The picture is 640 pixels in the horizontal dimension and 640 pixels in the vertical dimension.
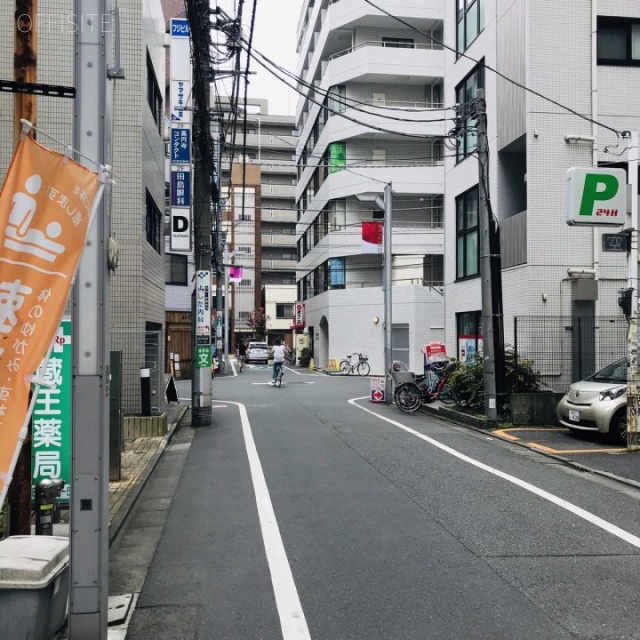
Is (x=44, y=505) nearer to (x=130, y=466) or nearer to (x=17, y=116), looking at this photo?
(x=17, y=116)

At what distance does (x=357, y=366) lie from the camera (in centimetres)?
3481

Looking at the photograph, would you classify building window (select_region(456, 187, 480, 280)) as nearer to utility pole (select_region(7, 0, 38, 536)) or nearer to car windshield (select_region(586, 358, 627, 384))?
car windshield (select_region(586, 358, 627, 384))

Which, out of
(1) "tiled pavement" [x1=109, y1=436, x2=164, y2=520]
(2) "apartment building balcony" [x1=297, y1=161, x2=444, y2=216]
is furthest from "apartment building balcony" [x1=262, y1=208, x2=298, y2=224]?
(1) "tiled pavement" [x1=109, y1=436, x2=164, y2=520]

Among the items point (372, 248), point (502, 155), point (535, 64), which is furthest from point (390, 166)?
point (535, 64)

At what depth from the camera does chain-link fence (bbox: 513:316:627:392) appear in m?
15.2

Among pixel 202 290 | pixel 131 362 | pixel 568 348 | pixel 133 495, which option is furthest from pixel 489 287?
pixel 133 495

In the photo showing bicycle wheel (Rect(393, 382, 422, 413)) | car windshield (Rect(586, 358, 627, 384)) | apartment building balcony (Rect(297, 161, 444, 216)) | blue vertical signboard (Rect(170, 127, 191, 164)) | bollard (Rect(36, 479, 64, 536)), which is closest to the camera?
bollard (Rect(36, 479, 64, 536))

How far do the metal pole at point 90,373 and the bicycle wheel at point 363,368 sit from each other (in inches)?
1223

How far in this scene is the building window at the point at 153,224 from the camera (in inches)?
576

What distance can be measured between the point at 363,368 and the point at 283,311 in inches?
1139

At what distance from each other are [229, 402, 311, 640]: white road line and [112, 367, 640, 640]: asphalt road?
0.7 inches

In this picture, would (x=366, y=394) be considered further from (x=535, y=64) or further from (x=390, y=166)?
(x=390, y=166)

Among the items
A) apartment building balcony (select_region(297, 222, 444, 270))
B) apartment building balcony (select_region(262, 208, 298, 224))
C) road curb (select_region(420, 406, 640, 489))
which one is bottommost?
road curb (select_region(420, 406, 640, 489))

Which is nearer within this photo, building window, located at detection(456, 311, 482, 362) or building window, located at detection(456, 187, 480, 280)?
building window, located at detection(456, 311, 482, 362)
